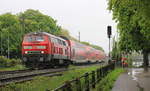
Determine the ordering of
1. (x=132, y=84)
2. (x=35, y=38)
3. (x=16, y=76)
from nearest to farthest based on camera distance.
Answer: (x=132, y=84) → (x=16, y=76) → (x=35, y=38)

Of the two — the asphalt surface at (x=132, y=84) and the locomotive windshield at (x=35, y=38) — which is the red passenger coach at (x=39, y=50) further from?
the asphalt surface at (x=132, y=84)

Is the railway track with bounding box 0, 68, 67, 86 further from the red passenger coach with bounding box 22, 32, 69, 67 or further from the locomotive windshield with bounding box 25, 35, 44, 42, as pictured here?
the locomotive windshield with bounding box 25, 35, 44, 42

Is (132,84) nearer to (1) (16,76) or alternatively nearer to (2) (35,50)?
(1) (16,76)

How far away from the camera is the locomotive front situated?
31.8 meters

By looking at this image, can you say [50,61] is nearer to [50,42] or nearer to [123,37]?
[50,42]

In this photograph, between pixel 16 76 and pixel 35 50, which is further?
pixel 35 50

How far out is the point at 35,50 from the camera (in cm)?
3222

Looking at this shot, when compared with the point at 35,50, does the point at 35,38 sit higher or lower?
higher

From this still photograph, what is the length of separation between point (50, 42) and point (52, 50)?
0.78 meters

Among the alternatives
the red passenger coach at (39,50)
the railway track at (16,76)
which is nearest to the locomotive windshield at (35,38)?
the red passenger coach at (39,50)

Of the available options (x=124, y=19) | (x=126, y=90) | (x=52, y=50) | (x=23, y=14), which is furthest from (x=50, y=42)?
(x=23, y=14)

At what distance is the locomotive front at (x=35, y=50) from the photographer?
1252 inches

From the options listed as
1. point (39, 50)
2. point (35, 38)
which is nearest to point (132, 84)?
point (39, 50)

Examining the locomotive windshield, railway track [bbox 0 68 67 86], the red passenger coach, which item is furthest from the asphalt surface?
the locomotive windshield
